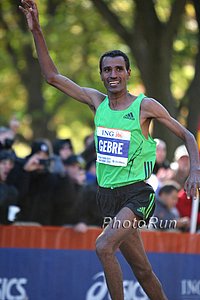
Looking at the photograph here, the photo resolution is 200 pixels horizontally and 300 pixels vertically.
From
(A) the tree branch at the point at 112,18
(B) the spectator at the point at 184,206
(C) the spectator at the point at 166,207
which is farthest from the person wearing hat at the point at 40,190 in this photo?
(A) the tree branch at the point at 112,18

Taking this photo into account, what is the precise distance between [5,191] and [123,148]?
2.40 meters

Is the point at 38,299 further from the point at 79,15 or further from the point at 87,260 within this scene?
the point at 79,15

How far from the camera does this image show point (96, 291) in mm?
10828

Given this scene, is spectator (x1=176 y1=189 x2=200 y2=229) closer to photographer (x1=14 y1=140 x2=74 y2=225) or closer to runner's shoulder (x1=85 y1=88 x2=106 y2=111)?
photographer (x1=14 y1=140 x2=74 y2=225)

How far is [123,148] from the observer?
830 cm

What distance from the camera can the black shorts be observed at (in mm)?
8252

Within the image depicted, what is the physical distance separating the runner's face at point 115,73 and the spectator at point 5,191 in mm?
2425

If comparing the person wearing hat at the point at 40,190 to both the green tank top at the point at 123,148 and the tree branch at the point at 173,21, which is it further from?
the tree branch at the point at 173,21

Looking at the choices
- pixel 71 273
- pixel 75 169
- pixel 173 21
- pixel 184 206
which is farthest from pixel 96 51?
pixel 71 273

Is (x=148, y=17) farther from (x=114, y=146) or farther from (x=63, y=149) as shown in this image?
(x=114, y=146)

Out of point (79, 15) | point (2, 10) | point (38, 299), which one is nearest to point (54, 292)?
point (38, 299)

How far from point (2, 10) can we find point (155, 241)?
1290 centimetres

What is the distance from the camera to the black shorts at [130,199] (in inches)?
325

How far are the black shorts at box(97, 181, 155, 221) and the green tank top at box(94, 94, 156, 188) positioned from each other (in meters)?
0.06
